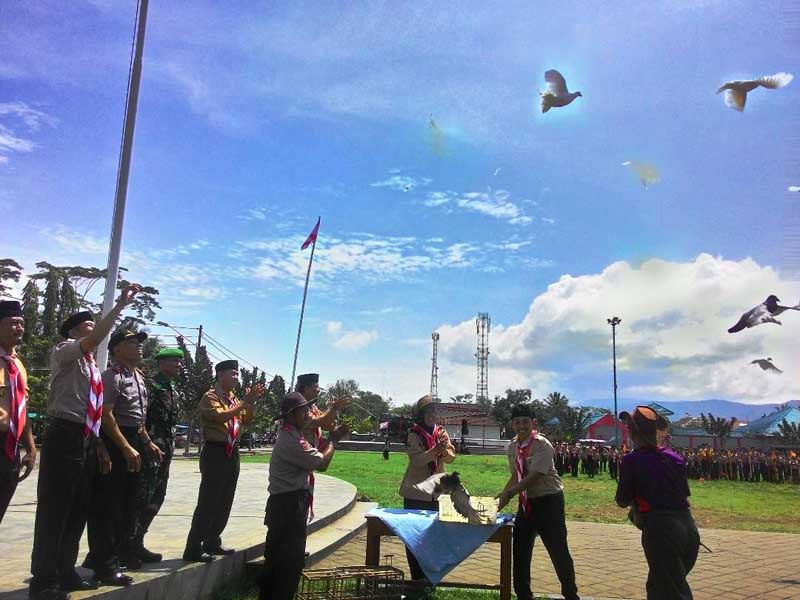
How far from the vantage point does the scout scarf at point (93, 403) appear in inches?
154

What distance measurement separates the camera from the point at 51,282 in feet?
114

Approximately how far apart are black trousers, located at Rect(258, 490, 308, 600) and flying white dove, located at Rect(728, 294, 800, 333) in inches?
200

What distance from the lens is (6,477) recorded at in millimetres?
3453

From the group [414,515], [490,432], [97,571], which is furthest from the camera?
[490,432]

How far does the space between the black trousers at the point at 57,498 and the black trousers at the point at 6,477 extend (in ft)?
0.58

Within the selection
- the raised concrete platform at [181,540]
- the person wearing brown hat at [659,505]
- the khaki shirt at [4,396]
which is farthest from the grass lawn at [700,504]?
the khaki shirt at [4,396]

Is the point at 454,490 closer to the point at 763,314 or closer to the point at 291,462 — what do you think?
the point at 291,462

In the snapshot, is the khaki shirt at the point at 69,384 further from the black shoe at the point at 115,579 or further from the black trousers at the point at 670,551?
the black trousers at the point at 670,551

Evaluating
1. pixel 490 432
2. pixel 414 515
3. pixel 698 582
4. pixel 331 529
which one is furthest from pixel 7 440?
pixel 490 432

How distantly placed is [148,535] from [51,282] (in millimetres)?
33347

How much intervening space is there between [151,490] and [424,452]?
2.40m

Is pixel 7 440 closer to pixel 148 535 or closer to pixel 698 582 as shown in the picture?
pixel 148 535

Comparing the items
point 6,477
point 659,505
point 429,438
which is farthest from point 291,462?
point 659,505

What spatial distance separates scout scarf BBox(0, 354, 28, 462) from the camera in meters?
3.47
